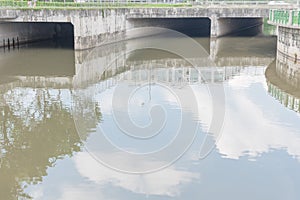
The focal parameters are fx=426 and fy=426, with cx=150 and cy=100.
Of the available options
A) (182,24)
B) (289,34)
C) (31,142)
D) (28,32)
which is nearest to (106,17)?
(28,32)

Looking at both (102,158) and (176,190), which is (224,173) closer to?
(176,190)

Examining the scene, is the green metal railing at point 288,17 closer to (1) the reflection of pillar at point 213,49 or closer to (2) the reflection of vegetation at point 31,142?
(1) the reflection of pillar at point 213,49

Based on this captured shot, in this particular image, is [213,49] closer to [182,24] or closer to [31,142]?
[182,24]

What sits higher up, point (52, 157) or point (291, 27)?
point (291, 27)

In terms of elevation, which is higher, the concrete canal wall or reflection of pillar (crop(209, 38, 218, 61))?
the concrete canal wall

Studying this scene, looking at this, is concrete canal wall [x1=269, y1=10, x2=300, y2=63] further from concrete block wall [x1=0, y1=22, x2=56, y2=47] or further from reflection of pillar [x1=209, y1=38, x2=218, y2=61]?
concrete block wall [x1=0, y1=22, x2=56, y2=47]

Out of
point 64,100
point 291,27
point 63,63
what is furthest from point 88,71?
point 291,27

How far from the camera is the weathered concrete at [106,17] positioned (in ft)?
93.2

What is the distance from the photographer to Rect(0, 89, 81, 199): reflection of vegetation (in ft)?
31.1

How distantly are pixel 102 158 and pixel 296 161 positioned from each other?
469 cm

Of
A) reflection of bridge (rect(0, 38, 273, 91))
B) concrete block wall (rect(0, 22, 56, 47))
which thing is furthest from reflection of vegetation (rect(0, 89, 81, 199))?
concrete block wall (rect(0, 22, 56, 47))

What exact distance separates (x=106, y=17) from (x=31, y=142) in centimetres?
2232

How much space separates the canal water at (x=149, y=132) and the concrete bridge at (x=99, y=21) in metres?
5.76

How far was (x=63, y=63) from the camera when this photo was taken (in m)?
25.0
